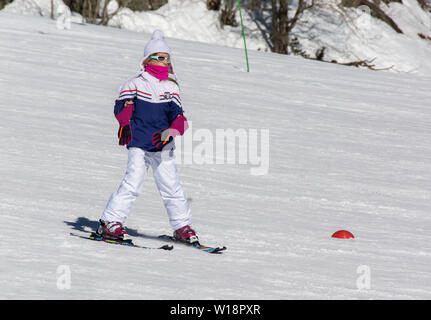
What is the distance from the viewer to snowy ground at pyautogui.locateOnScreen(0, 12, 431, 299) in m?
5.43

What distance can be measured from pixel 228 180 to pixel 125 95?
364 centimetres

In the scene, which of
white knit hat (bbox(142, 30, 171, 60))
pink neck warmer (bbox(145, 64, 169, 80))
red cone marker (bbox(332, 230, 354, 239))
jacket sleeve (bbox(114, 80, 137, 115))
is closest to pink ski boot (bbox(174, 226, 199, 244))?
jacket sleeve (bbox(114, 80, 137, 115))

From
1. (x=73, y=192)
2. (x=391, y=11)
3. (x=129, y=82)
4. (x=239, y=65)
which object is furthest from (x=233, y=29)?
(x=129, y=82)

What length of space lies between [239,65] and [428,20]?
15520 mm

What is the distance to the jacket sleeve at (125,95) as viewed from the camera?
603 centimetres

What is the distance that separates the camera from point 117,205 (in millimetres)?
6129

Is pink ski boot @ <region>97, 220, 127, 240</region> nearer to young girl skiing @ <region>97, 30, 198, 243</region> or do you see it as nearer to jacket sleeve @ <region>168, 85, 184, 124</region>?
young girl skiing @ <region>97, 30, 198, 243</region>

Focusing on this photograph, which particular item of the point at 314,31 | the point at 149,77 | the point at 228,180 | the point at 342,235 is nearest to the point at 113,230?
the point at 149,77

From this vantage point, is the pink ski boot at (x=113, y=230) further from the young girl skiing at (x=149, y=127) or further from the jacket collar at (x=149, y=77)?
the jacket collar at (x=149, y=77)

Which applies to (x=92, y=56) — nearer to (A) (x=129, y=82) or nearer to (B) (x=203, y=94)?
(B) (x=203, y=94)

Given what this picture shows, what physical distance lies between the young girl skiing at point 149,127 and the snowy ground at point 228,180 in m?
0.41

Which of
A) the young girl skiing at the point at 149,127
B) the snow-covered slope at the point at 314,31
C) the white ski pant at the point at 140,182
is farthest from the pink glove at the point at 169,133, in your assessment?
the snow-covered slope at the point at 314,31

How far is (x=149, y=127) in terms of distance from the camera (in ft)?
19.9

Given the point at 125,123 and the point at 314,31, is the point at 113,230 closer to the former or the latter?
the point at 125,123
